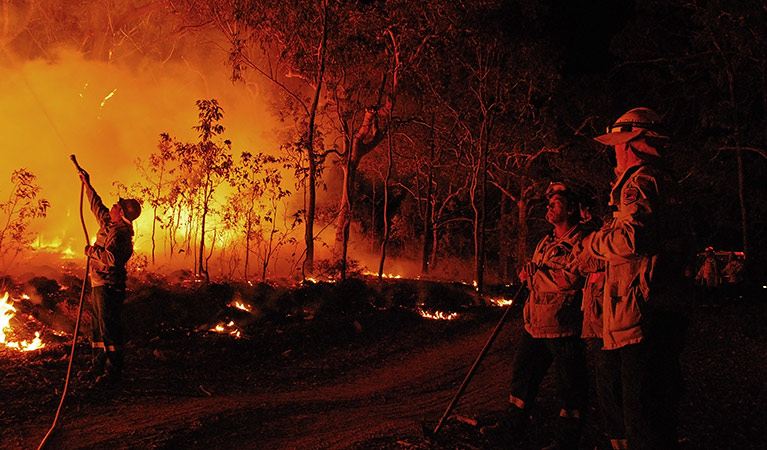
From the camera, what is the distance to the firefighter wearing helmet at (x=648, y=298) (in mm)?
3396

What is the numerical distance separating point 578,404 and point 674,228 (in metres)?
1.64

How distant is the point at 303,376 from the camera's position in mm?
7832

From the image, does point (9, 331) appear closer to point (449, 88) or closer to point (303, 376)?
point (303, 376)

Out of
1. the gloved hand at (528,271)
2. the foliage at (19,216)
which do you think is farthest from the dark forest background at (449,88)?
the gloved hand at (528,271)

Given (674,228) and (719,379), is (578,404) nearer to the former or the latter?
(674,228)

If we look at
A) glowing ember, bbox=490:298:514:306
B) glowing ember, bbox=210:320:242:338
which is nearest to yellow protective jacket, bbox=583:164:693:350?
glowing ember, bbox=210:320:242:338

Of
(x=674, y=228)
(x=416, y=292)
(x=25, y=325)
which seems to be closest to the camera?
(x=674, y=228)

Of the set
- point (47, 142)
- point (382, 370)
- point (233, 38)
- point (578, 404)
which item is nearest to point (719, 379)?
point (578, 404)

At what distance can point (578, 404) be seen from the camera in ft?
14.6

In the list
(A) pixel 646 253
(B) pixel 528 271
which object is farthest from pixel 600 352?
(B) pixel 528 271

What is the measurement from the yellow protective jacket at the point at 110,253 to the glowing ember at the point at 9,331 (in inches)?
73.1

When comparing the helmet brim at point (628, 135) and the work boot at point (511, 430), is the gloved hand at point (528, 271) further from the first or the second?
the helmet brim at point (628, 135)

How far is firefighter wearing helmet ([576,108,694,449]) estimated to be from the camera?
3396 millimetres

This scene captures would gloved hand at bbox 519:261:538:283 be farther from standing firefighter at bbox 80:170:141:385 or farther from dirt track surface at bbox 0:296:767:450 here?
standing firefighter at bbox 80:170:141:385
